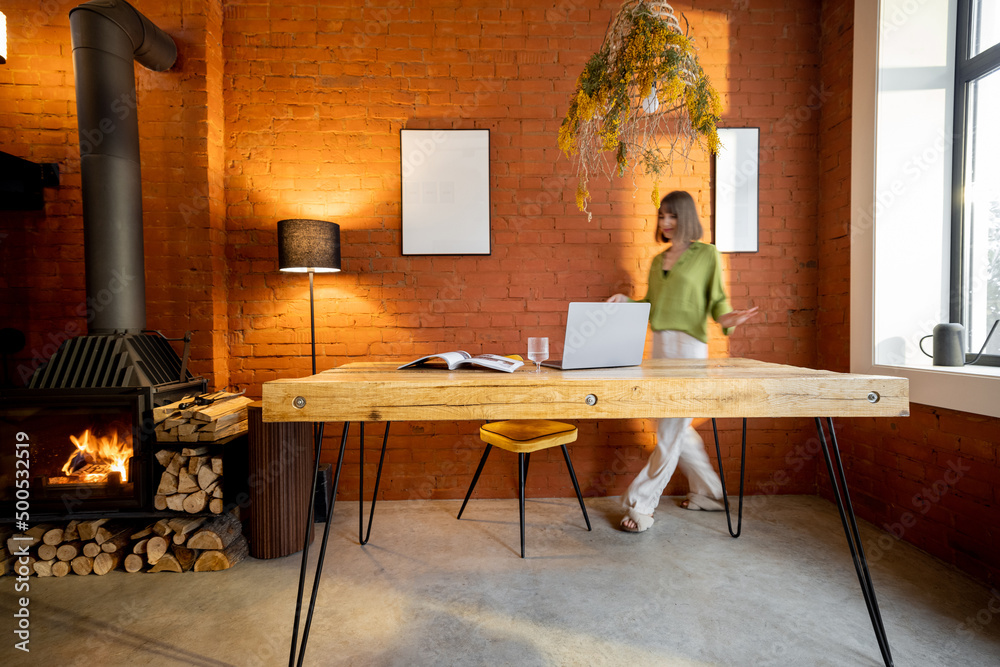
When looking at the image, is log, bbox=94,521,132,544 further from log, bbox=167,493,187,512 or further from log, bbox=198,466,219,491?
log, bbox=198,466,219,491

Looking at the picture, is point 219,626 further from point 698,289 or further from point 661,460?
point 698,289

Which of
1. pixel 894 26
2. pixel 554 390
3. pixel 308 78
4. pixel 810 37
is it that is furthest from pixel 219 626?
pixel 810 37

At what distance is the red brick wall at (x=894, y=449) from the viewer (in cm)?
199

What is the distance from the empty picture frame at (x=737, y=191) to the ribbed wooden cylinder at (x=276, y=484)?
2.65 meters

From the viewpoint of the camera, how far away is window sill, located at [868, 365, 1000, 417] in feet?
Answer: 6.16

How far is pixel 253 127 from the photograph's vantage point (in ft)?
9.52

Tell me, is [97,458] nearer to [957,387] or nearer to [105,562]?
[105,562]

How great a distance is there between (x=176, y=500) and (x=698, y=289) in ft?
8.89

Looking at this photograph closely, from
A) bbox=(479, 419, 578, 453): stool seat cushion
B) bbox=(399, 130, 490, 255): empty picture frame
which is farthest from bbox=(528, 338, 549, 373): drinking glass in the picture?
bbox=(399, 130, 490, 255): empty picture frame

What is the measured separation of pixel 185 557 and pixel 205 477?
38 centimetres

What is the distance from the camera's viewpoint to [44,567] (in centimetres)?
212

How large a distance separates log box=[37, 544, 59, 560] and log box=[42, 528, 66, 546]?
0.05ft

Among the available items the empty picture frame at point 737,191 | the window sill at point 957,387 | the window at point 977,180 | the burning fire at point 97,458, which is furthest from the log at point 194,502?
the window at point 977,180

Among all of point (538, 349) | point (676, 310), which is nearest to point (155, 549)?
point (538, 349)
